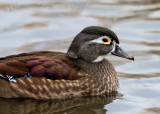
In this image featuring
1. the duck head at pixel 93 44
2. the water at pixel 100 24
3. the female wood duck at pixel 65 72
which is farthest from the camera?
the duck head at pixel 93 44

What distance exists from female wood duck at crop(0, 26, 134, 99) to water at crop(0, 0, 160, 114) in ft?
0.61

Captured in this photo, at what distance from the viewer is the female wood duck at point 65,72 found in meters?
8.01

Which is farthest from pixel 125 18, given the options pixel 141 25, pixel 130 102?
pixel 130 102

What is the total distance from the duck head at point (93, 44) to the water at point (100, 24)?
0.82 metres

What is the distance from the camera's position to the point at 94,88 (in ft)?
27.2

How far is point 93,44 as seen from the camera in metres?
8.54

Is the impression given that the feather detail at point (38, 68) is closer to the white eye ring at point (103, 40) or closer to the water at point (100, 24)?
the water at point (100, 24)

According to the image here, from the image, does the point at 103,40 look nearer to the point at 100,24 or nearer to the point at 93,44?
the point at 93,44

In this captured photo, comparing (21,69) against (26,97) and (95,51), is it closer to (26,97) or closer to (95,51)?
(26,97)

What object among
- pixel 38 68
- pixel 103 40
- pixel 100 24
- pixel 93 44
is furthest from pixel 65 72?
pixel 100 24

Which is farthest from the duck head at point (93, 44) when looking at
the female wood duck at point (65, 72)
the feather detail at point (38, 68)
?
the feather detail at point (38, 68)

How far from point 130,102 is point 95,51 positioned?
4.28ft

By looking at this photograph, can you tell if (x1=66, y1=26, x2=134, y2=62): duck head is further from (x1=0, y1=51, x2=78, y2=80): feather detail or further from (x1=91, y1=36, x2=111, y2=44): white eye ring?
(x1=0, y1=51, x2=78, y2=80): feather detail

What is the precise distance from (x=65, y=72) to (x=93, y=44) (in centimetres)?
89
